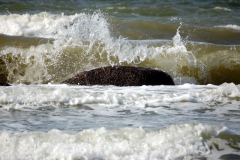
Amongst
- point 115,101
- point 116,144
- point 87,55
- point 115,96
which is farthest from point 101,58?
point 116,144

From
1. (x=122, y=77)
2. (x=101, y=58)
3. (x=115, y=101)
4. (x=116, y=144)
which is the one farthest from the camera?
(x=101, y=58)

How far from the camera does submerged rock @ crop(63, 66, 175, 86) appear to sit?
5988mm

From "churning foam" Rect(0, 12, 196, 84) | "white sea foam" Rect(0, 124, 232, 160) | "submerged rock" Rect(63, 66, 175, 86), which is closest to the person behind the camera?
"white sea foam" Rect(0, 124, 232, 160)

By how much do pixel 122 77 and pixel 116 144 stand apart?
2.62 metres

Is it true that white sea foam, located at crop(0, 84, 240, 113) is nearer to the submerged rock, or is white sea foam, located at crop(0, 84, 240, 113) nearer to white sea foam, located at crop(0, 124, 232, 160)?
the submerged rock

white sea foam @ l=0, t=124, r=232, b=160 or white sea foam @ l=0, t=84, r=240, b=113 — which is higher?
white sea foam @ l=0, t=84, r=240, b=113

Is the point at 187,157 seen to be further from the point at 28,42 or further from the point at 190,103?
the point at 28,42

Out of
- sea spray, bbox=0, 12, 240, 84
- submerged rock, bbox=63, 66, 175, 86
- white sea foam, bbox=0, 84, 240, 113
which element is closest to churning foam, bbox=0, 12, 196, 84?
sea spray, bbox=0, 12, 240, 84

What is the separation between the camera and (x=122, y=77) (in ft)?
19.8

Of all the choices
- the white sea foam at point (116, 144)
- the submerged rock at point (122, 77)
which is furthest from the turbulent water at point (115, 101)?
the submerged rock at point (122, 77)

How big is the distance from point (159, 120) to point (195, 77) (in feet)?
10.3

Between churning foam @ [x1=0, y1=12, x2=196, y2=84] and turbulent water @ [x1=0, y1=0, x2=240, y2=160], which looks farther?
churning foam @ [x1=0, y1=12, x2=196, y2=84]

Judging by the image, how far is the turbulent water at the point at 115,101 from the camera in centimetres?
345

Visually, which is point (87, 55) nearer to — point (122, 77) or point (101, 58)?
point (101, 58)
